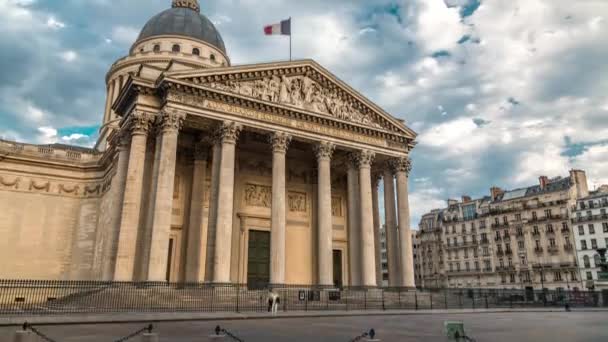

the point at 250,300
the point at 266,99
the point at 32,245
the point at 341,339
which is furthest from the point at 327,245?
the point at 32,245

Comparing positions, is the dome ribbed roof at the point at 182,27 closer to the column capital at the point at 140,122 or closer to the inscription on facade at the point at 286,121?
the inscription on facade at the point at 286,121

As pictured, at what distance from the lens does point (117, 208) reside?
22.7 metres

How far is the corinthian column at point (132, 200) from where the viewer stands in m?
20.8

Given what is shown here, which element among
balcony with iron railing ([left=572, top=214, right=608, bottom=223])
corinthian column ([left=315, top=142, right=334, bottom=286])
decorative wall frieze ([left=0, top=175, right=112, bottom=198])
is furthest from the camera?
balcony with iron railing ([left=572, top=214, right=608, bottom=223])

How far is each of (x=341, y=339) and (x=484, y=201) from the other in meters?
58.9

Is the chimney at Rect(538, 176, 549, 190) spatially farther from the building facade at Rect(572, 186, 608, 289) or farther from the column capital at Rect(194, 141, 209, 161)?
the column capital at Rect(194, 141, 209, 161)

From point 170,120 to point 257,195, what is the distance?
902 centimetres

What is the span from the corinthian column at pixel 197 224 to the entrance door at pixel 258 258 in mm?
3229

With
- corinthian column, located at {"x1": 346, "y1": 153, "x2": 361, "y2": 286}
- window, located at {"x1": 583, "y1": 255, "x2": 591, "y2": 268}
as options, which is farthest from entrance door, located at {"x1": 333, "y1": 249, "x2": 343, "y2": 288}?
window, located at {"x1": 583, "y1": 255, "x2": 591, "y2": 268}

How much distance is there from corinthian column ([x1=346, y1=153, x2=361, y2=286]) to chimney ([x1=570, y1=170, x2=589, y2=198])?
39.3 m

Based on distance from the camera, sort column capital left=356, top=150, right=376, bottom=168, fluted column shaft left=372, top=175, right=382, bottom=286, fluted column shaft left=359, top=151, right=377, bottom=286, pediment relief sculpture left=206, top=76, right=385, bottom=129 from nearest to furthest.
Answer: pediment relief sculpture left=206, top=76, right=385, bottom=129
fluted column shaft left=359, top=151, right=377, bottom=286
column capital left=356, top=150, right=376, bottom=168
fluted column shaft left=372, top=175, right=382, bottom=286

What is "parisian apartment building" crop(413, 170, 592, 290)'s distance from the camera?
51906mm

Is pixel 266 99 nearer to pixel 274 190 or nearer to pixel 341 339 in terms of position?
pixel 274 190

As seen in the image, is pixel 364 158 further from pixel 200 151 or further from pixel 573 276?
pixel 573 276
